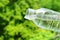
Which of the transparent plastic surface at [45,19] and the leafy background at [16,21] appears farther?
the leafy background at [16,21]

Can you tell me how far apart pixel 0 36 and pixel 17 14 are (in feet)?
2.53

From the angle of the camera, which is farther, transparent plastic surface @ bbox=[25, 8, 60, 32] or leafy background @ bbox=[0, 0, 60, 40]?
leafy background @ bbox=[0, 0, 60, 40]

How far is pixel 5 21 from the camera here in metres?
8.27

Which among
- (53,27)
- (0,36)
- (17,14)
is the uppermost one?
(53,27)

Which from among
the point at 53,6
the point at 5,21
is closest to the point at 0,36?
the point at 5,21

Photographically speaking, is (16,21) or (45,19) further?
(16,21)

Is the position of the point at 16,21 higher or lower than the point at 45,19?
lower

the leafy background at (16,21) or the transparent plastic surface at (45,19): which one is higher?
the transparent plastic surface at (45,19)

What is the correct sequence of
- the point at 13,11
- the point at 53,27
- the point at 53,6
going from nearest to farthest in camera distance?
the point at 53,27 < the point at 13,11 < the point at 53,6

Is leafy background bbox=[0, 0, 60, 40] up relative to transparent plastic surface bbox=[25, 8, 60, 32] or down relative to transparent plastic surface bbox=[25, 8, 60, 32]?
down

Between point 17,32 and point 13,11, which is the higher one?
point 13,11

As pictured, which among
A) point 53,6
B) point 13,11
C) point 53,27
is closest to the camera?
point 53,27

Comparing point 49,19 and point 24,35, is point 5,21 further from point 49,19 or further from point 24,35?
point 49,19

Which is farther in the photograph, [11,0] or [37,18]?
[11,0]
